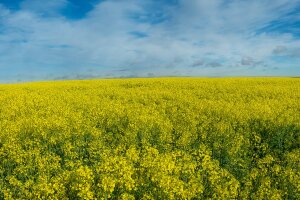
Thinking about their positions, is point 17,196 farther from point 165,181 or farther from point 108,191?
point 165,181

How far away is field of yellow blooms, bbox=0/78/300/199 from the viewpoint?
23.9 feet

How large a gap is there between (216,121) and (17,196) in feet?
33.6

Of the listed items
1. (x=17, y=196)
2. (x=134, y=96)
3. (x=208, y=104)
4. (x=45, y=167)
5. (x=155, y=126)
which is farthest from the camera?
(x=134, y=96)

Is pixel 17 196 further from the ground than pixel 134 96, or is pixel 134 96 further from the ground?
pixel 134 96

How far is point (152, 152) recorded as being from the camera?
354 inches

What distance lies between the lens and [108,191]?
706cm

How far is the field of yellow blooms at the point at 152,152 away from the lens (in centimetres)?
727

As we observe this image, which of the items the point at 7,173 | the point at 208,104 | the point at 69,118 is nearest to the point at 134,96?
the point at 208,104

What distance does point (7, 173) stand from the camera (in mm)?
9914

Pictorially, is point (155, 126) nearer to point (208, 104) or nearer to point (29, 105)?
point (208, 104)

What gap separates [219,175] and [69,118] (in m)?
9.69

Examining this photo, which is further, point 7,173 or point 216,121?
point 216,121

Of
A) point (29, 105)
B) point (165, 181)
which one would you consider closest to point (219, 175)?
point (165, 181)

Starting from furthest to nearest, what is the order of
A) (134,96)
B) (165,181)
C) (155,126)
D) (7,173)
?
(134,96)
(155,126)
(7,173)
(165,181)
